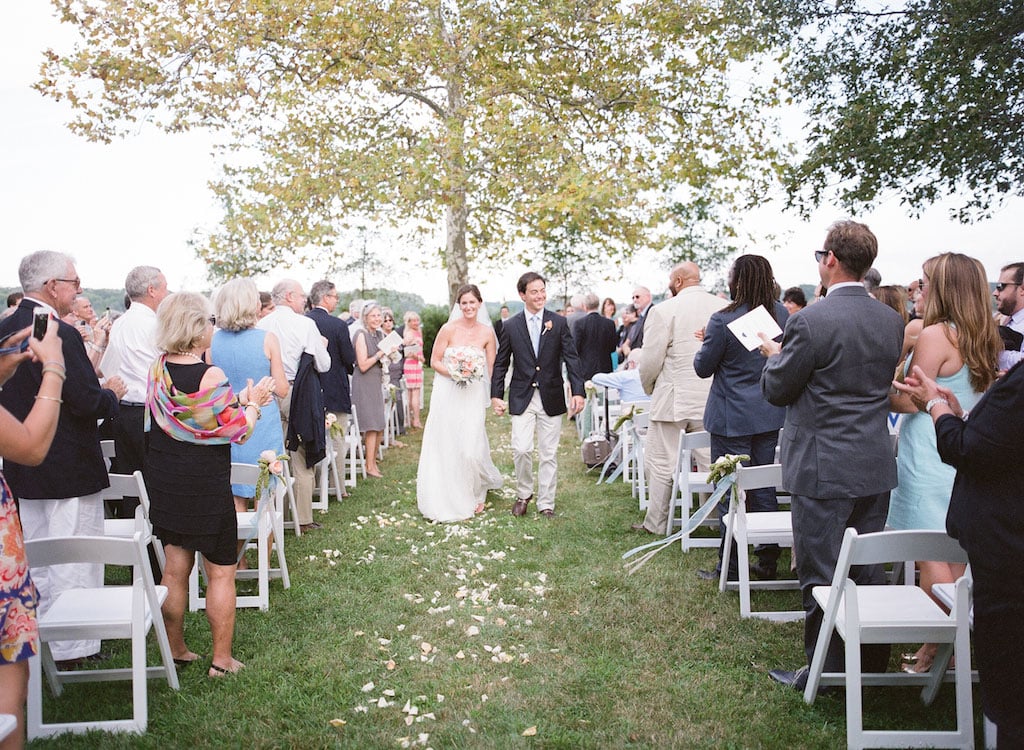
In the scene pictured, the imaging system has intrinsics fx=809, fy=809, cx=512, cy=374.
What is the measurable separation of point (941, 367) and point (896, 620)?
1251 mm

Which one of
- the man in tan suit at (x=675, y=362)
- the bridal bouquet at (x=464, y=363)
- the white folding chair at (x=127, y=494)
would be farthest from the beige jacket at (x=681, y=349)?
the white folding chair at (x=127, y=494)

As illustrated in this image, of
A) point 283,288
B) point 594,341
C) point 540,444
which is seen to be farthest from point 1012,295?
point 594,341

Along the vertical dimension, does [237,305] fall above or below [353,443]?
above

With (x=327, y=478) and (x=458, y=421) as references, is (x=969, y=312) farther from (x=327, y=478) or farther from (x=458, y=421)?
(x=327, y=478)

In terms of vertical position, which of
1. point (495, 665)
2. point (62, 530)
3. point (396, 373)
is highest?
point (396, 373)

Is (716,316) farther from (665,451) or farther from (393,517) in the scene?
(393,517)

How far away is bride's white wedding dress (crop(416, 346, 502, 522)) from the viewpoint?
25.3 ft

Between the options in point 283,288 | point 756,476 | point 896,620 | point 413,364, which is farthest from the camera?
point 413,364

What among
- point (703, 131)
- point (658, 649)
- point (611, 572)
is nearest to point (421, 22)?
point (703, 131)

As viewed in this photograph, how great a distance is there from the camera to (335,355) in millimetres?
8320

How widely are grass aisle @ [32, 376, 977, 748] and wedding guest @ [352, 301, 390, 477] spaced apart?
10.8 feet

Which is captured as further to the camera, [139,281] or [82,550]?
[139,281]

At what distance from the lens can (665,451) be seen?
669 centimetres

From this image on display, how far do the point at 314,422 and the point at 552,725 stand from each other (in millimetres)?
4106
